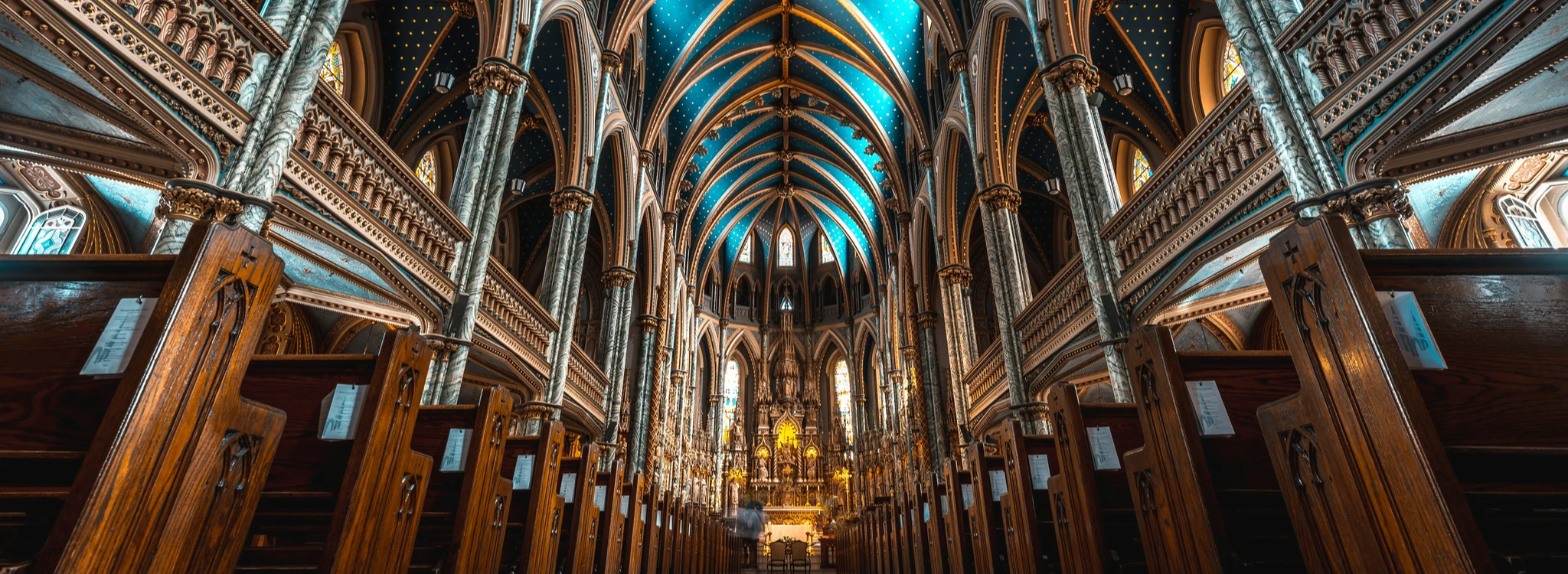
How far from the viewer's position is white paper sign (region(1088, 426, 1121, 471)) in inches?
163

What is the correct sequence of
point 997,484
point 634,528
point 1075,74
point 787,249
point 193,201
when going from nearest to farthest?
1. point 193,201
2. point 997,484
3. point 634,528
4. point 1075,74
5. point 787,249

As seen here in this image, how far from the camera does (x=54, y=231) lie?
9711 mm

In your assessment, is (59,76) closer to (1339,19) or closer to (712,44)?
(1339,19)

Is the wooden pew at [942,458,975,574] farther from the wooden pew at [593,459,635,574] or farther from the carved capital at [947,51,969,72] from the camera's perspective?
the carved capital at [947,51,969,72]

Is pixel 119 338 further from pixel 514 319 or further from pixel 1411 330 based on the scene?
pixel 514 319

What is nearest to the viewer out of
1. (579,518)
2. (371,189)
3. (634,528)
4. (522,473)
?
(522,473)

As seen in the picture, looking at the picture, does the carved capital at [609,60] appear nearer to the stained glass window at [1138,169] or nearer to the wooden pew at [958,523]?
the wooden pew at [958,523]

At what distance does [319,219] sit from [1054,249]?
1743 cm

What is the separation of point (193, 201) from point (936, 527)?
7380mm

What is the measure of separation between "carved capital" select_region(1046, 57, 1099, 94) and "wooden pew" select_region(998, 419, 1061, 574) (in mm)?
6055

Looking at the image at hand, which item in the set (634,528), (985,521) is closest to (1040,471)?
(985,521)

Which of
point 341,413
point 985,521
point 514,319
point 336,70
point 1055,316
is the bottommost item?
point 985,521

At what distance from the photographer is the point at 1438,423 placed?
2.05 metres

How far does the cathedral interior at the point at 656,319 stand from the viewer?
204cm
